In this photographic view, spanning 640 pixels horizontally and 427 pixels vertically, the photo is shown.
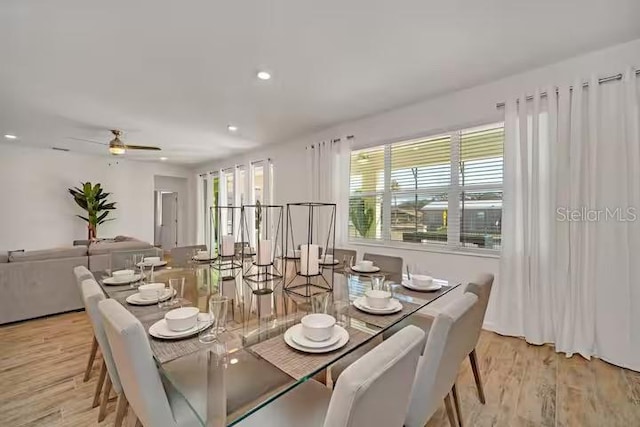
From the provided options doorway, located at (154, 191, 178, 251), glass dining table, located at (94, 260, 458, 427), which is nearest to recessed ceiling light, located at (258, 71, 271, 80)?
glass dining table, located at (94, 260, 458, 427)

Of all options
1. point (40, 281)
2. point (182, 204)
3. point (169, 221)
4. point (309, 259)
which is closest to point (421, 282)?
point (309, 259)

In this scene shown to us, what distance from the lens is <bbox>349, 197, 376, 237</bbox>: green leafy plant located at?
4.18 meters

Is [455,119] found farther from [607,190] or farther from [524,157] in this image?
[607,190]

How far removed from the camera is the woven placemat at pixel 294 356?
1011 millimetres

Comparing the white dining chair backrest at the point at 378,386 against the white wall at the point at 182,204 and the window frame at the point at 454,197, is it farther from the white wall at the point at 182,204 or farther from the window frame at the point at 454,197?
the white wall at the point at 182,204

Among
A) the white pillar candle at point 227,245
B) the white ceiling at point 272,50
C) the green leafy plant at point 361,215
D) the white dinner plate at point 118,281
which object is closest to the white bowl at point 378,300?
the white pillar candle at point 227,245

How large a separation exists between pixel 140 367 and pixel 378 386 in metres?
0.84

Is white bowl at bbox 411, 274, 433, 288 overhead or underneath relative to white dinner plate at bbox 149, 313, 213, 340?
overhead

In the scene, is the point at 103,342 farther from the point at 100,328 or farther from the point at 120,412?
the point at 120,412

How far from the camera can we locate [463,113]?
3.21 m

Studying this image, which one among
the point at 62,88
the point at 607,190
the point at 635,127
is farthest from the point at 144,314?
the point at 635,127

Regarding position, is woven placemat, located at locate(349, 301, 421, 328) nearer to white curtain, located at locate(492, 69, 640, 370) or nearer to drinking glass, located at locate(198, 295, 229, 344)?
drinking glass, located at locate(198, 295, 229, 344)

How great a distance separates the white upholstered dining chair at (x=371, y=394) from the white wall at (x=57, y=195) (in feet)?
23.9

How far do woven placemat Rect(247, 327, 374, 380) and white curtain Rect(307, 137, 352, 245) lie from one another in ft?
10.2
